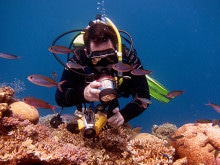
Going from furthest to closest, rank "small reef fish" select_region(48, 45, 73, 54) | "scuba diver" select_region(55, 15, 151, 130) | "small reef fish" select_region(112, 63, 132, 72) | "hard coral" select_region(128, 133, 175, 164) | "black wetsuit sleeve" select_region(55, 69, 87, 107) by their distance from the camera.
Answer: "small reef fish" select_region(48, 45, 73, 54) → "black wetsuit sleeve" select_region(55, 69, 87, 107) → "hard coral" select_region(128, 133, 175, 164) → "small reef fish" select_region(112, 63, 132, 72) → "scuba diver" select_region(55, 15, 151, 130)

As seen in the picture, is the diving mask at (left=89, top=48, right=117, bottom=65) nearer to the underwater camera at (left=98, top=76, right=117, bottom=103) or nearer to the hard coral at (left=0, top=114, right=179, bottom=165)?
the underwater camera at (left=98, top=76, right=117, bottom=103)

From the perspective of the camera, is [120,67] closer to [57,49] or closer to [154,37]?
[57,49]

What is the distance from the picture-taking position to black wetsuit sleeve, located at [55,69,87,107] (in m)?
3.56

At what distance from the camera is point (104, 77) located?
294 centimetres

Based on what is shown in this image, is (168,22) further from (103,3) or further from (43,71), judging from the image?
(43,71)

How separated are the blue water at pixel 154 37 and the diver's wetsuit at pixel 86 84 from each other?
156ft

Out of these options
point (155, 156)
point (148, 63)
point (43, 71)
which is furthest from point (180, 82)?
point (155, 156)

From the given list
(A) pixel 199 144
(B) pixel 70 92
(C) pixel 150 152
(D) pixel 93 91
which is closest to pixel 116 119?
(D) pixel 93 91

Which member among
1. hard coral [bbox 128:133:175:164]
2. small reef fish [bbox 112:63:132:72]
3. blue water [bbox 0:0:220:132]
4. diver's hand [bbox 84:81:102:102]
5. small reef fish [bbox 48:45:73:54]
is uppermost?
blue water [bbox 0:0:220:132]

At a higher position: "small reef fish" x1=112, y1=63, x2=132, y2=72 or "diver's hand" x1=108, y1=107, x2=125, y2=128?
"small reef fish" x1=112, y1=63, x2=132, y2=72

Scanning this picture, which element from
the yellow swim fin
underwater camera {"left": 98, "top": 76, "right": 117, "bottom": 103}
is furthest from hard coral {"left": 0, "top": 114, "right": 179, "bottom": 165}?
the yellow swim fin

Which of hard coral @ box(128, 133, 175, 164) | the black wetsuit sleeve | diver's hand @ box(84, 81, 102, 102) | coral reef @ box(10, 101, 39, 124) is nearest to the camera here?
diver's hand @ box(84, 81, 102, 102)

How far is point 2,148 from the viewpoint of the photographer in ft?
8.98

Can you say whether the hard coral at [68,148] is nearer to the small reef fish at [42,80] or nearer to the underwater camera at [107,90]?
the small reef fish at [42,80]
